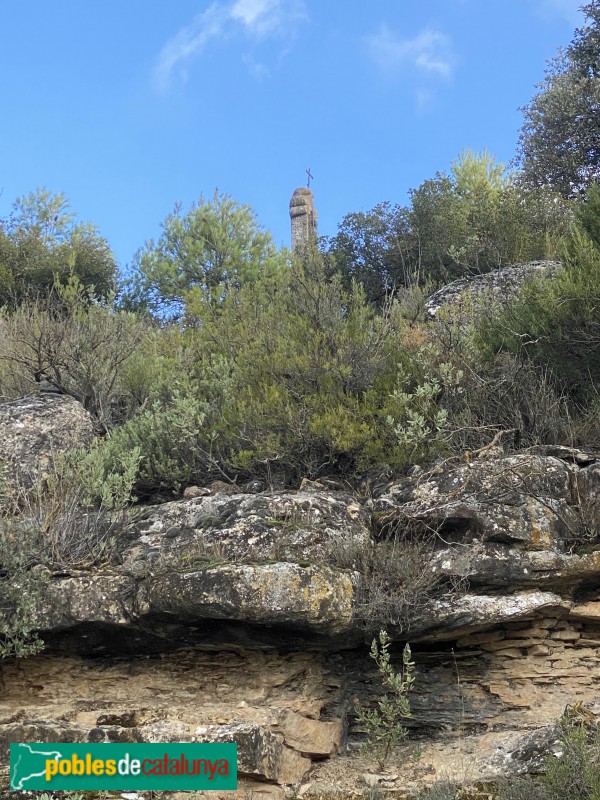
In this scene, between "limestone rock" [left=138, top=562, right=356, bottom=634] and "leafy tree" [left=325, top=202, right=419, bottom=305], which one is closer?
"limestone rock" [left=138, top=562, right=356, bottom=634]

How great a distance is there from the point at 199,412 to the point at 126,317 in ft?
12.5

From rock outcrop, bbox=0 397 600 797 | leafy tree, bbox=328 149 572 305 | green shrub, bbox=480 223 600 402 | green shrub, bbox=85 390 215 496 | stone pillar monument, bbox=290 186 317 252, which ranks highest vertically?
stone pillar monument, bbox=290 186 317 252

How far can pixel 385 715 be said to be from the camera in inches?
331

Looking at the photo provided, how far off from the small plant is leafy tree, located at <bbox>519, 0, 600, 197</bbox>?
1583cm

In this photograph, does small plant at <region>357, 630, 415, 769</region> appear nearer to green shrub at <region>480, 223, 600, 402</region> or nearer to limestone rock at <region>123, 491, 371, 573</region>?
limestone rock at <region>123, 491, 371, 573</region>

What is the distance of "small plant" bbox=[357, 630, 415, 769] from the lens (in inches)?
311

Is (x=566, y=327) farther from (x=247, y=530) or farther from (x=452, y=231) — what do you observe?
(x=452, y=231)

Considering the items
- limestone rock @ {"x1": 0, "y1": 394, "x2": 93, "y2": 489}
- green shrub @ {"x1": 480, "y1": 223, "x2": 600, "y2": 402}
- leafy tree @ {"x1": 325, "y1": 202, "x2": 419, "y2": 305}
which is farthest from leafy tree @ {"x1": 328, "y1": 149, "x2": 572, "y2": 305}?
limestone rock @ {"x1": 0, "y1": 394, "x2": 93, "y2": 489}

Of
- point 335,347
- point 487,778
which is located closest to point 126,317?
point 335,347

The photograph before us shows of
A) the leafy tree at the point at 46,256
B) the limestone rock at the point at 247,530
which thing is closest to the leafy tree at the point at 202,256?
the leafy tree at the point at 46,256

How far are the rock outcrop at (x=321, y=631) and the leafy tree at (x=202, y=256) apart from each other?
491 inches

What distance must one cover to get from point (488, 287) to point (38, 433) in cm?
770

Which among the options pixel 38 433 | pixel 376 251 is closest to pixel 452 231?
pixel 376 251

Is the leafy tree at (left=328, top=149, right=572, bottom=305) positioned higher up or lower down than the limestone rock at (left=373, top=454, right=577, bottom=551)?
higher up
